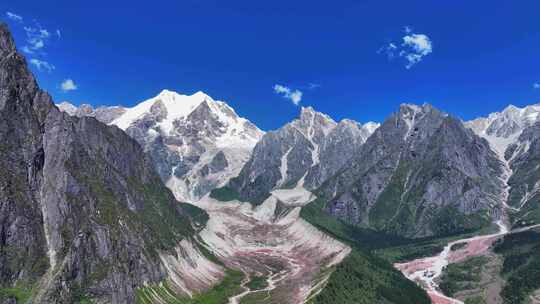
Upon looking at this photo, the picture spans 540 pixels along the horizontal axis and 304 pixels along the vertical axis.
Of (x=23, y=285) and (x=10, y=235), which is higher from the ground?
(x=10, y=235)

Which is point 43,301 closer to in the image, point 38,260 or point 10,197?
point 38,260

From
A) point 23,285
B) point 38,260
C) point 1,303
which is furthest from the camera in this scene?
point 38,260

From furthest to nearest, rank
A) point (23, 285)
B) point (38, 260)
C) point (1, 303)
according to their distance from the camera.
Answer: point (38, 260) → point (23, 285) → point (1, 303)

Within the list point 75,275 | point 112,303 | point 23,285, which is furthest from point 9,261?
point 112,303

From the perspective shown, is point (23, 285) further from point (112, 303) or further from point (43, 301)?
point (112, 303)

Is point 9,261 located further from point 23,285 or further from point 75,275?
point 75,275

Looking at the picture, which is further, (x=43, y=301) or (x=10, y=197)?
(x=10, y=197)

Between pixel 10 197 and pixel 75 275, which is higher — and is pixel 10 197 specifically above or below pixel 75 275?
above

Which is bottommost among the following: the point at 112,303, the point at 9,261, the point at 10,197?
the point at 112,303

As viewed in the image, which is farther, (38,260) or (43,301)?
(38,260)
